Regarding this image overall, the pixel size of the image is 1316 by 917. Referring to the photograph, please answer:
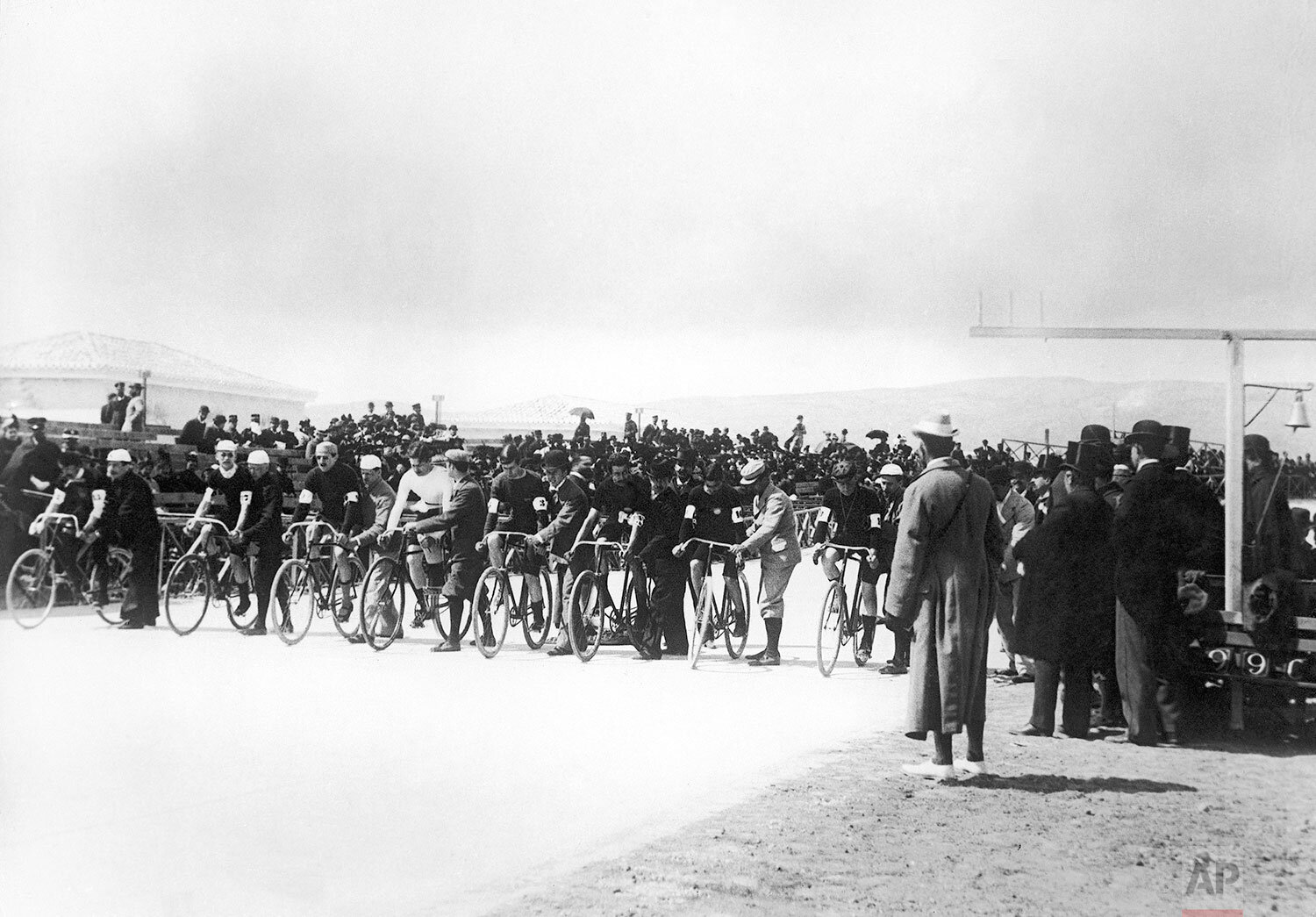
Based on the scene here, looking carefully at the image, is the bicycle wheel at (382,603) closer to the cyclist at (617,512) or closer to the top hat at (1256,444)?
the cyclist at (617,512)

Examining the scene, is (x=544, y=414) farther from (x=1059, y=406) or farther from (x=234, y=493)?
(x=1059, y=406)

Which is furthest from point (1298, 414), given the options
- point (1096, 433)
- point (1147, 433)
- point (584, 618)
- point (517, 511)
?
point (517, 511)

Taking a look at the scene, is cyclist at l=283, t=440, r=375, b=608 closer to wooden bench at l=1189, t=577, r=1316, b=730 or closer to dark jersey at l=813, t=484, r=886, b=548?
dark jersey at l=813, t=484, r=886, b=548

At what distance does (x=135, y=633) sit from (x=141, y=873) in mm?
7481

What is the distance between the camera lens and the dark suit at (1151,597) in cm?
796

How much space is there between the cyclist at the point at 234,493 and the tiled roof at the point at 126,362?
86.4 inches

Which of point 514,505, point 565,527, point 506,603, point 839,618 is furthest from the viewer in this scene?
point 514,505

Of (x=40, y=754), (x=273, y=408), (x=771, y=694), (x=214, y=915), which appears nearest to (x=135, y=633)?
(x=273, y=408)

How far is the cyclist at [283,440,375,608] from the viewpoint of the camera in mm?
12172

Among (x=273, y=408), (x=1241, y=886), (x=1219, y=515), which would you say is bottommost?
(x=1241, y=886)

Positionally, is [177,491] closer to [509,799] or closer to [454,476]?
[454,476]

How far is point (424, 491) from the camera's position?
12.6 meters

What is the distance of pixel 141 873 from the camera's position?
4984 millimetres

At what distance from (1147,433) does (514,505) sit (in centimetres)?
637
